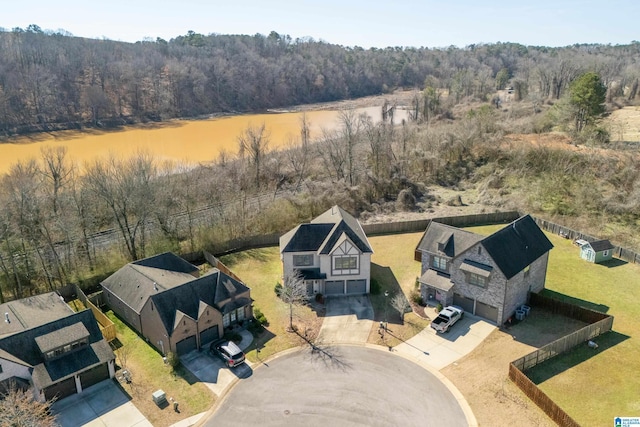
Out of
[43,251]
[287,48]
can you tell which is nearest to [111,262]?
[43,251]

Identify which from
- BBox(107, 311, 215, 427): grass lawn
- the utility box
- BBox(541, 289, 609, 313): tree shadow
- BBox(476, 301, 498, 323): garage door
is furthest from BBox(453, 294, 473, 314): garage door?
the utility box

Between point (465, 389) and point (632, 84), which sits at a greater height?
point (632, 84)

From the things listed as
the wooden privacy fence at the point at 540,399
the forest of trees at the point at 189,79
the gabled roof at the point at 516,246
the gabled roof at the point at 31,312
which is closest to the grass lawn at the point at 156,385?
the gabled roof at the point at 31,312

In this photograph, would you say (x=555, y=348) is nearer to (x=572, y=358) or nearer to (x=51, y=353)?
(x=572, y=358)

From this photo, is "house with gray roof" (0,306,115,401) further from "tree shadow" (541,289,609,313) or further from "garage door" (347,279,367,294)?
"tree shadow" (541,289,609,313)

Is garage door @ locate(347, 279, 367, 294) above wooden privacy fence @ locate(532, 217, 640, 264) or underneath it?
underneath

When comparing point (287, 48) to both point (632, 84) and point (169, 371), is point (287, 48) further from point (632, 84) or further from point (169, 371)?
point (169, 371)
